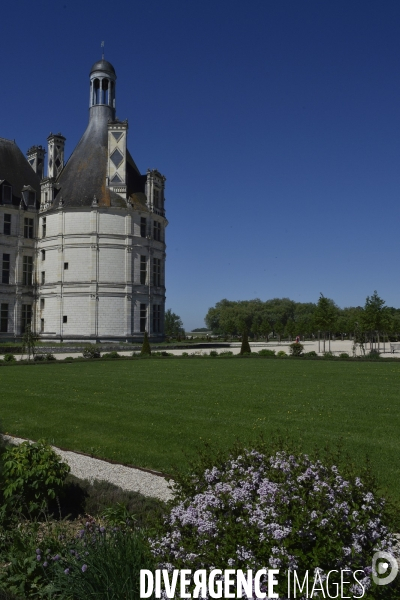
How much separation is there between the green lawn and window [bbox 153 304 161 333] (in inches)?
1036

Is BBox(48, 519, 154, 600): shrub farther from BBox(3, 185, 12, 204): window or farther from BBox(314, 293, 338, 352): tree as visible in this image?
BBox(3, 185, 12, 204): window

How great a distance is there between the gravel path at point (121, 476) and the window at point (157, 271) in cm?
4019

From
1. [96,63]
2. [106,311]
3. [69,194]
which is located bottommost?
[106,311]

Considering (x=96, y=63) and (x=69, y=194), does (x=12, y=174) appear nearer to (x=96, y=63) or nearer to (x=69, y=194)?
(x=69, y=194)

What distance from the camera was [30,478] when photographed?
19.5 ft

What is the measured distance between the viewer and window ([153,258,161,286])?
48.7 m

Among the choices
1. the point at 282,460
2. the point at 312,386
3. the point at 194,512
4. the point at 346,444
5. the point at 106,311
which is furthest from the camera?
the point at 106,311

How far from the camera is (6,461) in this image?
6020mm

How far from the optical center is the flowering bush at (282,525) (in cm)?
340

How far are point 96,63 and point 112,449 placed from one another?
47.2 meters

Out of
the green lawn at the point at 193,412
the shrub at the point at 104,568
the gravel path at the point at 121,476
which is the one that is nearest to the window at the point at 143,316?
the green lawn at the point at 193,412

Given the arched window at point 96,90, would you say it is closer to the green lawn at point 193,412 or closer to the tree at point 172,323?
the green lawn at point 193,412

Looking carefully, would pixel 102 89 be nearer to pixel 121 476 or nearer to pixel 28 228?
pixel 28 228

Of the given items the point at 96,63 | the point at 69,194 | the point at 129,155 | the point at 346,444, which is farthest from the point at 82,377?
the point at 96,63
